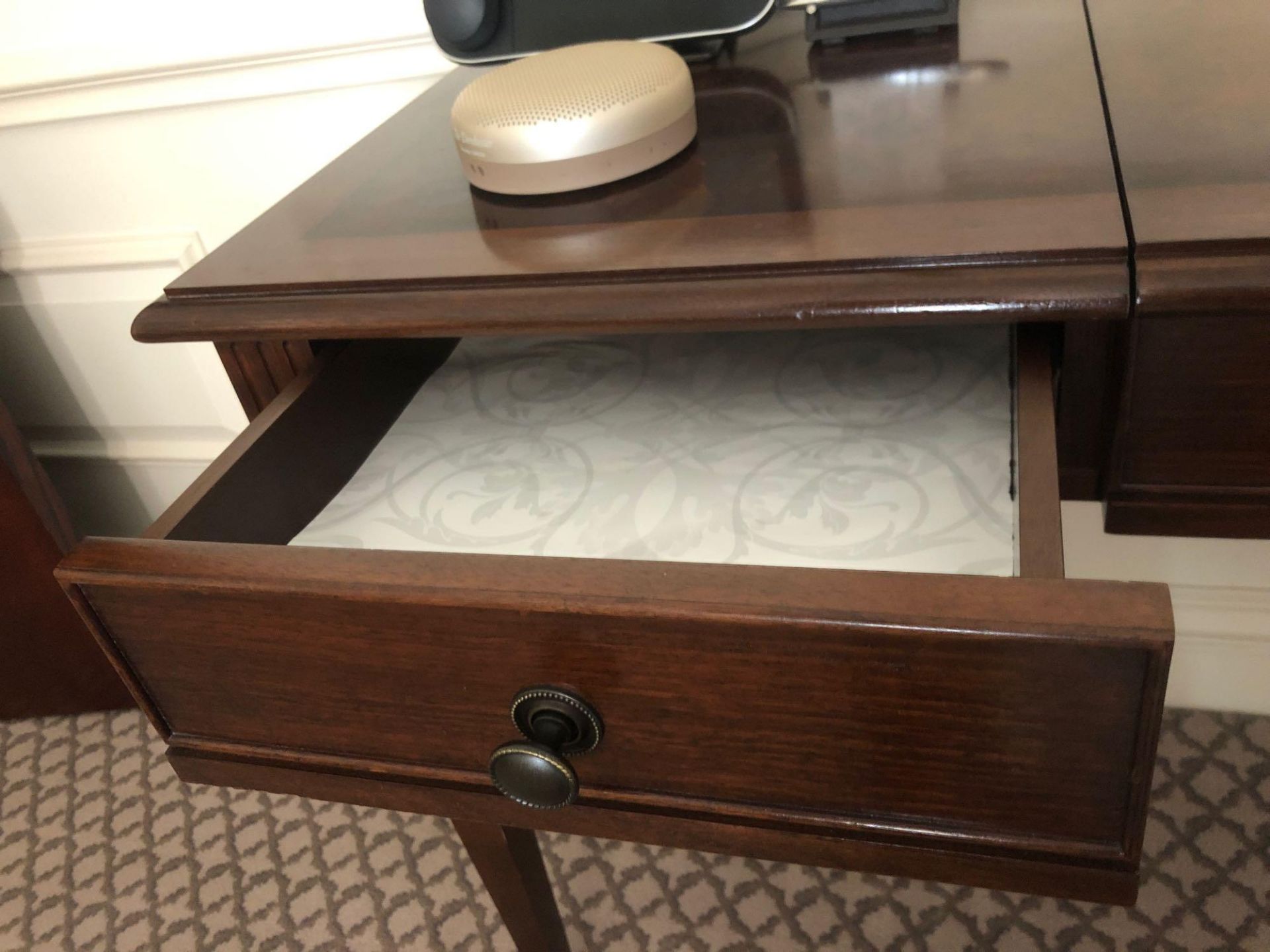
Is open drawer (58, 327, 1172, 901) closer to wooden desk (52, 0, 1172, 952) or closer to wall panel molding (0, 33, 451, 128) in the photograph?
wooden desk (52, 0, 1172, 952)

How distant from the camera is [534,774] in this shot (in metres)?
0.33

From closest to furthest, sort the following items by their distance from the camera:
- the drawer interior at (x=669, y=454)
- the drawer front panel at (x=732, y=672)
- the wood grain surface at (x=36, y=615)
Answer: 1. the drawer front panel at (x=732, y=672)
2. the drawer interior at (x=669, y=454)
3. the wood grain surface at (x=36, y=615)

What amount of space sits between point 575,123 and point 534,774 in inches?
9.8

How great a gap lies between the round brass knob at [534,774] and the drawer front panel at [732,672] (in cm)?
2

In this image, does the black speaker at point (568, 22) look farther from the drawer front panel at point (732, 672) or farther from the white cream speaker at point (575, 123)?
the drawer front panel at point (732, 672)

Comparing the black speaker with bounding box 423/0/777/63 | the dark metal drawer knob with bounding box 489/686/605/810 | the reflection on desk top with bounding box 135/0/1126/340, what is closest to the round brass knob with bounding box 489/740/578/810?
the dark metal drawer knob with bounding box 489/686/605/810

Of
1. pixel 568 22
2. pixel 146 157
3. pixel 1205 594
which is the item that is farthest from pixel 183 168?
pixel 1205 594

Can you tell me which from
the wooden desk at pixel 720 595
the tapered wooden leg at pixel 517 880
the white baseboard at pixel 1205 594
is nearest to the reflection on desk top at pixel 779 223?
the wooden desk at pixel 720 595

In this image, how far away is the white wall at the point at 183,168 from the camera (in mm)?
705

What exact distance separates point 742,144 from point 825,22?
0.15 metres

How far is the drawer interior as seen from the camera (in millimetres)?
376

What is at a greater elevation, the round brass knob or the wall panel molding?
the wall panel molding

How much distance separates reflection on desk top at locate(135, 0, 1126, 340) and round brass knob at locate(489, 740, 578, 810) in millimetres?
146

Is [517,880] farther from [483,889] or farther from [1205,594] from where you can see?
[1205,594]
